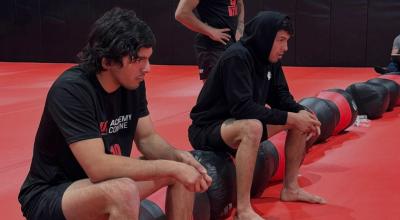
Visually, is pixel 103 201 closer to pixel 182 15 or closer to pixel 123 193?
pixel 123 193

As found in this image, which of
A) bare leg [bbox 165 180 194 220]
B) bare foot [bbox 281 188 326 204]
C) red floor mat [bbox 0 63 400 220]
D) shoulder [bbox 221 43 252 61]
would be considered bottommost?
red floor mat [bbox 0 63 400 220]

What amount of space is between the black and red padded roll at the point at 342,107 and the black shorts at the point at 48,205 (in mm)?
3140

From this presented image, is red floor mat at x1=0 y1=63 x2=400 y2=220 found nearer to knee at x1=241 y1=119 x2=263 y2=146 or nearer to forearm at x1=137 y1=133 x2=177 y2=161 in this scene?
forearm at x1=137 y1=133 x2=177 y2=161

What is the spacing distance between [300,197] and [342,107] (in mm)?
1779

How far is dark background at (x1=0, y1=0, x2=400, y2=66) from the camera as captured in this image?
9633 millimetres

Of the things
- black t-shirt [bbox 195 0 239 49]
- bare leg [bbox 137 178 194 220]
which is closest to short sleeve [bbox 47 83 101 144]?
bare leg [bbox 137 178 194 220]

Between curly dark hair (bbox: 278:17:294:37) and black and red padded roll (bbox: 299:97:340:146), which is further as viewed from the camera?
black and red padded roll (bbox: 299:97:340:146)

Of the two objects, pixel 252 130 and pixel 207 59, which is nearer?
pixel 252 130

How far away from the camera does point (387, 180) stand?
367 cm

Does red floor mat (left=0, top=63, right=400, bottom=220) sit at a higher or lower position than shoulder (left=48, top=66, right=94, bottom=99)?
lower

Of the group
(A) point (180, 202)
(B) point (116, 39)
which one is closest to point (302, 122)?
(A) point (180, 202)

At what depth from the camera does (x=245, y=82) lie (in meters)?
3.04

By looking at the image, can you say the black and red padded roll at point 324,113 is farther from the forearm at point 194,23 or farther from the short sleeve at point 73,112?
the short sleeve at point 73,112

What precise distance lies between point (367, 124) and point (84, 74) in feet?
12.8
